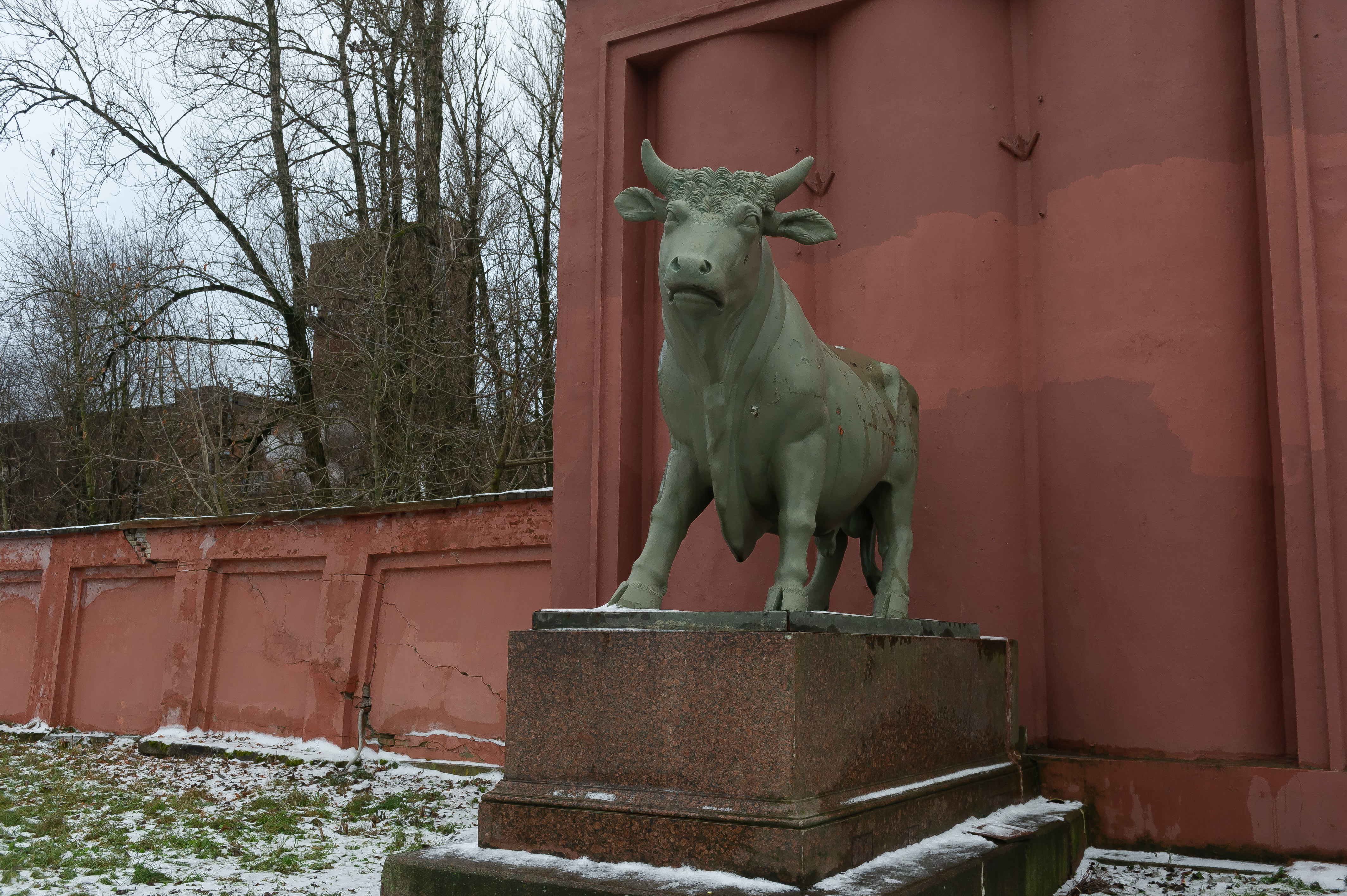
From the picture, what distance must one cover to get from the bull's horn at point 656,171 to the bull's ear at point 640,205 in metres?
0.06

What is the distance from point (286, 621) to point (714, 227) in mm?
7023

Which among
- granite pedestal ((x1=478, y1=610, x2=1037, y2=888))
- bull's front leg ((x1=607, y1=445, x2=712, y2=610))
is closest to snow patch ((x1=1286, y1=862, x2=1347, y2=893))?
granite pedestal ((x1=478, y1=610, x2=1037, y2=888))

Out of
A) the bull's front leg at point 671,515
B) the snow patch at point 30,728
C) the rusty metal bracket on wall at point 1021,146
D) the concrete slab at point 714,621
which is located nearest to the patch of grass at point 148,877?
the concrete slab at point 714,621

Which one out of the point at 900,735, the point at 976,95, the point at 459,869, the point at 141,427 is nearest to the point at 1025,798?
the point at 900,735

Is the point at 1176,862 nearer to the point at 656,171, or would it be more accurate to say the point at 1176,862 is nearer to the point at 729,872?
the point at 729,872

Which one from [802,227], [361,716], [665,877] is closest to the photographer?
[665,877]

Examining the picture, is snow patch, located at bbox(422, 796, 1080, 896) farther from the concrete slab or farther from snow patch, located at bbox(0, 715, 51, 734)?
snow patch, located at bbox(0, 715, 51, 734)

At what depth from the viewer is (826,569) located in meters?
4.91

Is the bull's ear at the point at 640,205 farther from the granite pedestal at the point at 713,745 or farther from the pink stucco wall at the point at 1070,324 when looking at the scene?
the pink stucco wall at the point at 1070,324

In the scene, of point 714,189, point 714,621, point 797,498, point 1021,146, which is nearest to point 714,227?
Result: point 714,189

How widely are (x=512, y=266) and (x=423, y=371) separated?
7.49 feet

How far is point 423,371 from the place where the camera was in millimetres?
13219

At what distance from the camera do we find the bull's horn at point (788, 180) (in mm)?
3613

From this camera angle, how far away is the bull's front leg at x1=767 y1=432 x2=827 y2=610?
369cm
